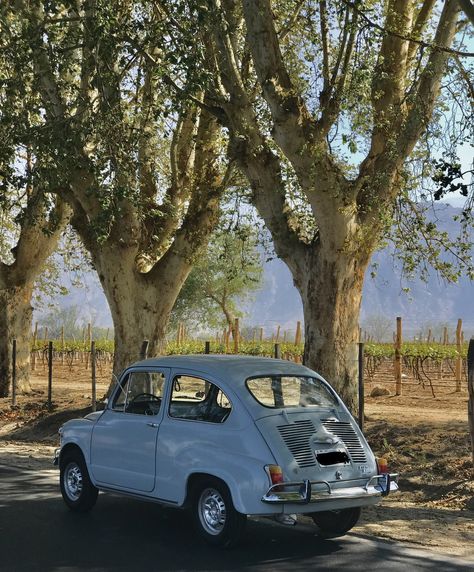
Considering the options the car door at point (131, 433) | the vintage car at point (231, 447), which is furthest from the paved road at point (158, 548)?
the car door at point (131, 433)

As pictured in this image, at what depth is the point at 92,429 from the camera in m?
9.77

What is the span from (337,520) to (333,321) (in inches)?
240

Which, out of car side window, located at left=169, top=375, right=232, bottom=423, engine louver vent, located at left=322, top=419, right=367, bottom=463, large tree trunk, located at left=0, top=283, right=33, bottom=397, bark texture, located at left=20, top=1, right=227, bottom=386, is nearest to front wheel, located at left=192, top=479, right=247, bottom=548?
car side window, located at left=169, top=375, right=232, bottom=423

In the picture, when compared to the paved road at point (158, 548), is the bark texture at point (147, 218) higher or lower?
higher

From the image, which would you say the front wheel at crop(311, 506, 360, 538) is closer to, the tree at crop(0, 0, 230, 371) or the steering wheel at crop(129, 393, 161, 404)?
the steering wheel at crop(129, 393, 161, 404)

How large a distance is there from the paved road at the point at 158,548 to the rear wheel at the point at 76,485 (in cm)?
13

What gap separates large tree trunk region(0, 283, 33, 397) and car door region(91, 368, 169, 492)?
714 inches

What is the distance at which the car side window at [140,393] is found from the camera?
30.6 feet

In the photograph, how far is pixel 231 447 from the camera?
316 inches

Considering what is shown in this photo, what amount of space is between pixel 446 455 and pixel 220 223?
352 inches

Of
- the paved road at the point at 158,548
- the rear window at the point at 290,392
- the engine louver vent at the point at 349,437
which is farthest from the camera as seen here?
the rear window at the point at 290,392

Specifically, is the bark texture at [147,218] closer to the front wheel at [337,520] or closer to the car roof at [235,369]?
the car roof at [235,369]

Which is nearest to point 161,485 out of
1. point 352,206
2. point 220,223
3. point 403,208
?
point 352,206

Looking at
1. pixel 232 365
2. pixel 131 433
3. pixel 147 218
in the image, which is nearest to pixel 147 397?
pixel 131 433
